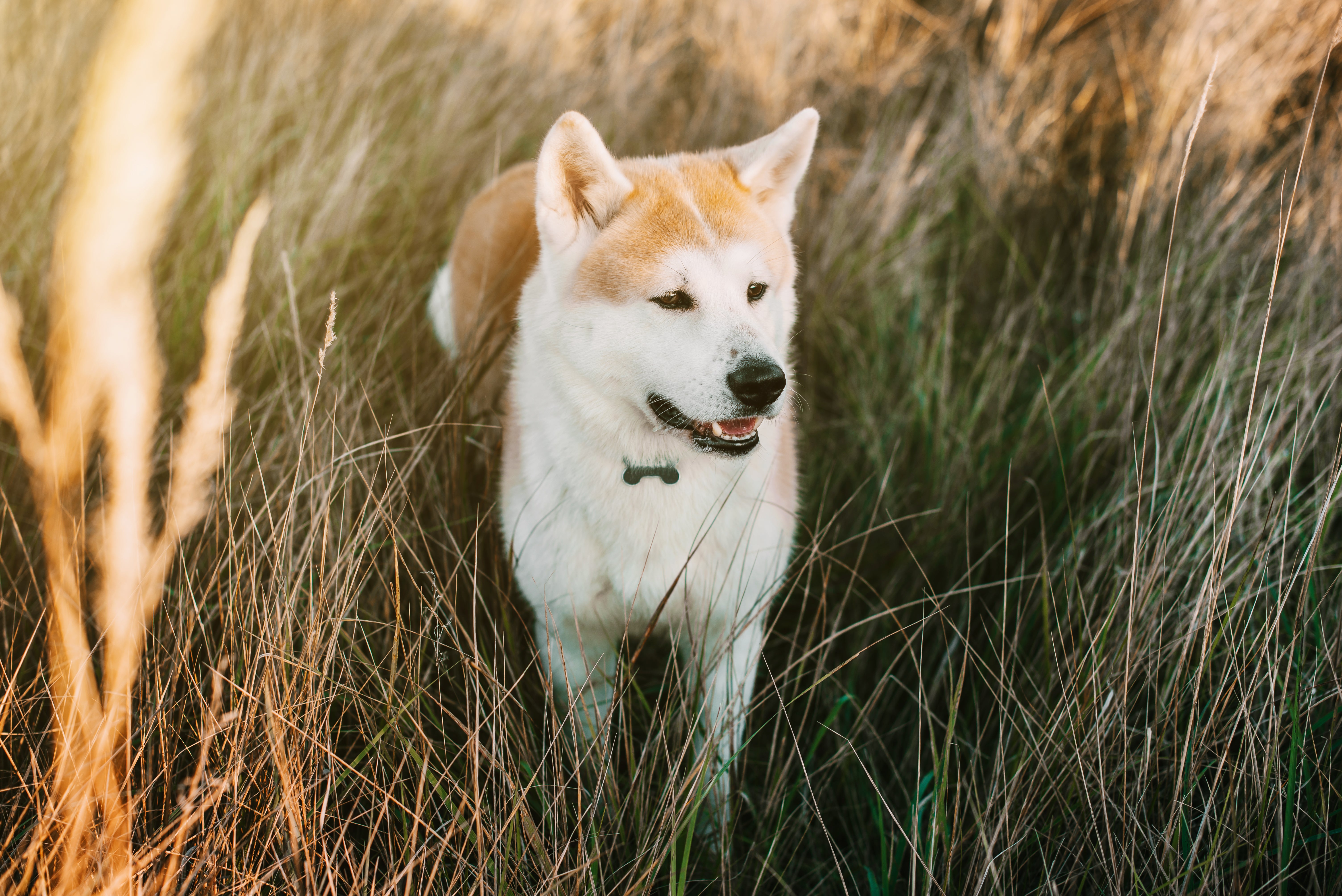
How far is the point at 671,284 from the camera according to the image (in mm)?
1856

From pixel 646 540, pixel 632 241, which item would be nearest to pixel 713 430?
pixel 646 540

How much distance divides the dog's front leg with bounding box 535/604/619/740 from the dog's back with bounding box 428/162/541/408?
0.84 meters

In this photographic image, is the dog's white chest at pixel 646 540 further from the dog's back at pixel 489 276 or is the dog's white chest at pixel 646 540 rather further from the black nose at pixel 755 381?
the dog's back at pixel 489 276

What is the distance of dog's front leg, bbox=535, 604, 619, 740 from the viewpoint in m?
1.82

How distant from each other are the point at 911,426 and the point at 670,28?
131 inches

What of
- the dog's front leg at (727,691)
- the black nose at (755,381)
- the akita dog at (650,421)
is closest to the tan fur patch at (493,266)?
the akita dog at (650,421)

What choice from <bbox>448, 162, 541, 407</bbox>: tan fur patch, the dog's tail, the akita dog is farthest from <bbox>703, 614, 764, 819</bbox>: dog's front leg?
the dog's tail

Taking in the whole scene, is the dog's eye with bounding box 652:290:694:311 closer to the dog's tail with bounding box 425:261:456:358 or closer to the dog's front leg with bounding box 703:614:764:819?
the dog's front leg with bounding box 703:614:764:819

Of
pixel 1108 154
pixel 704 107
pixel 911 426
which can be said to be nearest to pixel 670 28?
pixel 704 107

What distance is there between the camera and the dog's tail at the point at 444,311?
9.66 ft

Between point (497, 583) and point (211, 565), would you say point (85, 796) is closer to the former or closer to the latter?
point (211, 565)

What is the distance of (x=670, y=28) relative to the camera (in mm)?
4758

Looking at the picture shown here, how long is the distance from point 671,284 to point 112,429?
1229 mm

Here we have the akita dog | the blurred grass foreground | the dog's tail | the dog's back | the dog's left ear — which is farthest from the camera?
the dog's tail
